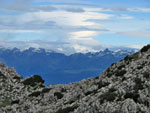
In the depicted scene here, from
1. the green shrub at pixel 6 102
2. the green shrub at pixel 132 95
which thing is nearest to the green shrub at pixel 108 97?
the green shrub at pixel 132 95

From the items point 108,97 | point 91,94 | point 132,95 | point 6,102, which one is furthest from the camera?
point 6,102

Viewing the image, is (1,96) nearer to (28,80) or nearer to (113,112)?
(28,80)

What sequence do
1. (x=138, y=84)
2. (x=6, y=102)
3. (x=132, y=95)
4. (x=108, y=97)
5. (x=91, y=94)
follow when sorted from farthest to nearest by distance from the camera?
(x=6, y=102), (x=91, y=94), (x=138, y=84), (x=108, y=97), (x=132, y=95)

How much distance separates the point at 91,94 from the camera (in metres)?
43.2

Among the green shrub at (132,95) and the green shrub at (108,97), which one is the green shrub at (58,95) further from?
the green shrub at (132,95)

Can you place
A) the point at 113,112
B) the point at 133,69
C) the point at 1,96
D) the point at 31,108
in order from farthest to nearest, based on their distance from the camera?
the point at 1,96 < the point at 133,69 < the point at 31,108 < the point at 113,112

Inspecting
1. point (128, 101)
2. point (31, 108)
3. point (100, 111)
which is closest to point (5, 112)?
point (31, 108)

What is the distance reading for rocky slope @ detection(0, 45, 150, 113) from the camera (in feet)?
106

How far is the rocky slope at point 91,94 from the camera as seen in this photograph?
32.3 meters

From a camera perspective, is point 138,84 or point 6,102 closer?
point 138,84

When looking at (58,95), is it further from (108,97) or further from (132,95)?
(132,95)

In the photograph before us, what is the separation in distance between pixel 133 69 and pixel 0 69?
4314 centimetres

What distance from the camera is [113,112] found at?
3072 centimetres

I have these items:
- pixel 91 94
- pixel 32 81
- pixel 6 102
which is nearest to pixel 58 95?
pixel 6 102
